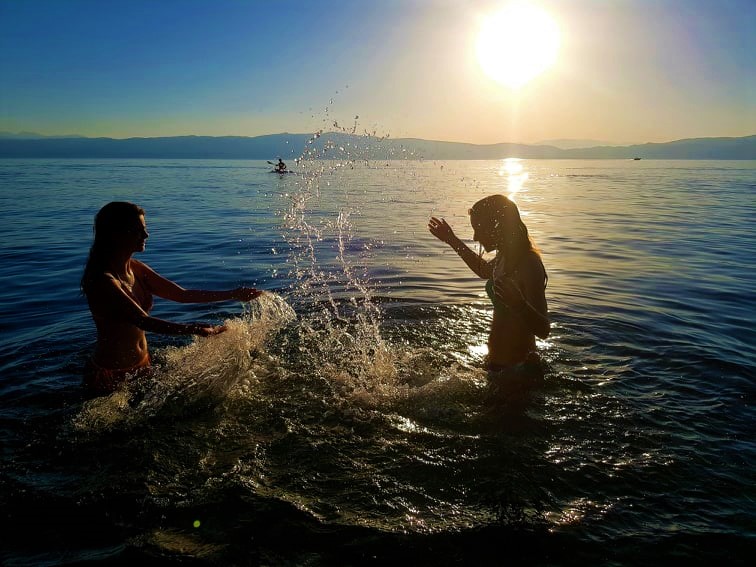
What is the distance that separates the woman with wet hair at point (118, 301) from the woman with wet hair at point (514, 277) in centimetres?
326

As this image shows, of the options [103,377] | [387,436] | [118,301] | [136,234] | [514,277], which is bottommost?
[387,436]

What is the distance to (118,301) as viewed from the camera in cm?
537

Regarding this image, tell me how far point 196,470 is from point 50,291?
10010mm

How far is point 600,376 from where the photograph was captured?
716 centimetres

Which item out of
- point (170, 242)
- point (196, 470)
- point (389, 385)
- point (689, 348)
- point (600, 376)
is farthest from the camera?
point (170, 242)

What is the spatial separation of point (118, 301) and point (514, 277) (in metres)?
4.40

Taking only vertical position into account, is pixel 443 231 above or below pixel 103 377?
above

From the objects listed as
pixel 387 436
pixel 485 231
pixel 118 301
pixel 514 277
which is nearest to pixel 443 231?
pixel 485 231

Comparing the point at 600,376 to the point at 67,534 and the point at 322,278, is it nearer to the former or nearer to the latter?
the point at 67,534

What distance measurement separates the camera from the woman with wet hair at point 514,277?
5258 mm

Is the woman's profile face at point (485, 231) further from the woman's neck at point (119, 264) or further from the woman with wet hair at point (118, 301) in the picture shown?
the woman's neck at point (119, 264)

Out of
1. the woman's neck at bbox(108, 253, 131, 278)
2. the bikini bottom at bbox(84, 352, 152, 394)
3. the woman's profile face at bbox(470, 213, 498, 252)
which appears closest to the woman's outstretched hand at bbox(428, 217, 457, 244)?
the woman's profile face at bbox(470, 213, 498, 252)

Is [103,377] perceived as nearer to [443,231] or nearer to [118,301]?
[118,301]

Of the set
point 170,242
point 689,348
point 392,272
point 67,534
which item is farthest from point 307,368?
point 170,242
